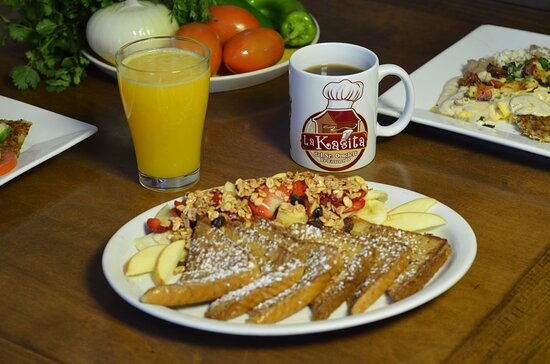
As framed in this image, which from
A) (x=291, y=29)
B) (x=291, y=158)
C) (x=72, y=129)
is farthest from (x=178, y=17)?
(x=291, y=158)

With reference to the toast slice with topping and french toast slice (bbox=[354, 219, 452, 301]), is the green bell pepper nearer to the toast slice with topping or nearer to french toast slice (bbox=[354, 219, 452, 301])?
the toast slice with topping

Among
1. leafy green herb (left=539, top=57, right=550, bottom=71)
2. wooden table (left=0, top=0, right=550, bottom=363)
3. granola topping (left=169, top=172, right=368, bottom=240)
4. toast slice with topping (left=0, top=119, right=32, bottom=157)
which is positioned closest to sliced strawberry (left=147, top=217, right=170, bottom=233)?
granola topping (left=169, top=172, right=368, bottom=240)

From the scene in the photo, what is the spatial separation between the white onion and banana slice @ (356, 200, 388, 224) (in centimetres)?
92

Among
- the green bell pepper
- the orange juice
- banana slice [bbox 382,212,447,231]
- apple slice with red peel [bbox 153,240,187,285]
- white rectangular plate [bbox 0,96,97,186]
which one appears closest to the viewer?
apple slice with red peel [bbox 153,240,187,285]

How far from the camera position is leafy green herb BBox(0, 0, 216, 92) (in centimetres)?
210

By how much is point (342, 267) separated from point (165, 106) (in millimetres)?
531

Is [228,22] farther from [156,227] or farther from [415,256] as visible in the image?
[415,256]

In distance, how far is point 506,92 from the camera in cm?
189

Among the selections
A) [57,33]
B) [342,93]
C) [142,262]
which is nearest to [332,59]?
[342,93]

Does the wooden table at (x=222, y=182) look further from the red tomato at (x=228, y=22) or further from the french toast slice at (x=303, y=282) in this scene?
the red tomato at (x=228, y=22)

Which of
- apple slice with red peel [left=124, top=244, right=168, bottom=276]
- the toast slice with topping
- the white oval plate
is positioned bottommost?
the white oval plate

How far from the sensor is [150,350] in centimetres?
117

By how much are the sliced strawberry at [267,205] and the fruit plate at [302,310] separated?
0.60 ft

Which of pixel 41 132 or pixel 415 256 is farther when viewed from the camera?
pixel 41 132
